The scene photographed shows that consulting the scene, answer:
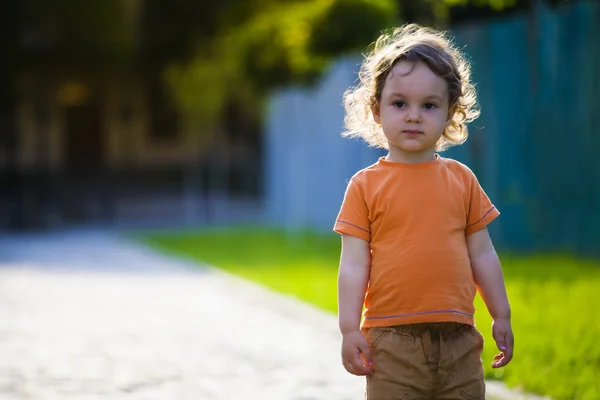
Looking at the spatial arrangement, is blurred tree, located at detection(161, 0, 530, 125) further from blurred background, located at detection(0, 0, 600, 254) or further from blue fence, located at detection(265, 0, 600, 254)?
blue fence, located at detection(265, 0, 600, 254)

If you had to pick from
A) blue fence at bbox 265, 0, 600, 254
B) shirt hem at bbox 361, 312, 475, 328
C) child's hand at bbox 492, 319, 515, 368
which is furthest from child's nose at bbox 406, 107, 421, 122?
blue fence at bbox 265, 0, 600, 254

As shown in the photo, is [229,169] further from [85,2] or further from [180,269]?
[180,269]

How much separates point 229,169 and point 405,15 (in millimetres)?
16171

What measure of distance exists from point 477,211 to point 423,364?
1.87 ft

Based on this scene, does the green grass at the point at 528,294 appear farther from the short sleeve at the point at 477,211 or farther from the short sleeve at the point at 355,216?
the short sleeve at the point at 355,216

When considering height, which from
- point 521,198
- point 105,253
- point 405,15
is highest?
point 405,15

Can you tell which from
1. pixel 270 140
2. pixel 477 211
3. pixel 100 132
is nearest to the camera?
pixel 477 211

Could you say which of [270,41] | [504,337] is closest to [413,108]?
[504,337]

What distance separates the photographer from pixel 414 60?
3.57 m

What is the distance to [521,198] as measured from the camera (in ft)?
42.3

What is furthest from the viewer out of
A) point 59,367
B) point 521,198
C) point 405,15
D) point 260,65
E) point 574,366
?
point 260,65

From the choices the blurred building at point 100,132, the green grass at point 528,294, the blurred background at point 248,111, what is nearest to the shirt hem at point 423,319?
the green grass at point 528,294

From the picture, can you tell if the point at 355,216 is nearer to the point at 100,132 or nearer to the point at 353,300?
the point at 353,300

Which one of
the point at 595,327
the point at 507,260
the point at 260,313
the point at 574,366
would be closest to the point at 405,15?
the point at 507,260
